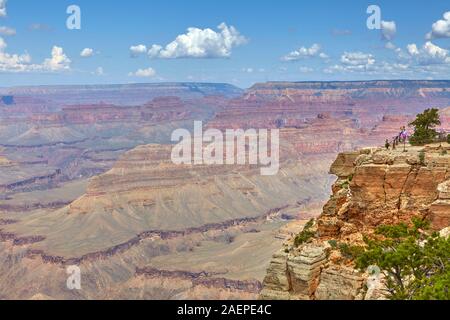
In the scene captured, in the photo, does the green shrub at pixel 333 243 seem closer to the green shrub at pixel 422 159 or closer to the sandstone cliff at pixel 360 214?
the sandstone cliff at pixel 360 214

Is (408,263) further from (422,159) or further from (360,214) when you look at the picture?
(422,159)

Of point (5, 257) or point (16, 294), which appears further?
point (5, 257)

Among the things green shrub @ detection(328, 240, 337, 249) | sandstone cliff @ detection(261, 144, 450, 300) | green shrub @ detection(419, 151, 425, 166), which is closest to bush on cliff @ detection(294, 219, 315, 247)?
sandstone cliff @ detection(261, 144, 450, 300)

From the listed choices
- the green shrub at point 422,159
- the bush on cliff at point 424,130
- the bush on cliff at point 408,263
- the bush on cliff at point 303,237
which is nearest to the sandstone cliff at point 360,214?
the green shrub at point 422,159

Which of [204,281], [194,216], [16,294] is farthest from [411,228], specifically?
[194,216]

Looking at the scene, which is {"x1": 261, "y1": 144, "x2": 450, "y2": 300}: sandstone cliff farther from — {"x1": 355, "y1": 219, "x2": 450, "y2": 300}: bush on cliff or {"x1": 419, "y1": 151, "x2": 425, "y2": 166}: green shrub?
{"x1": 355, "y1": 219, "x2": 450, "y2": 300}: bush on cliff

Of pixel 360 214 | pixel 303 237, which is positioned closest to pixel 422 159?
pixel 360 214

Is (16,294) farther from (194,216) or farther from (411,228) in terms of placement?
(411,228)
